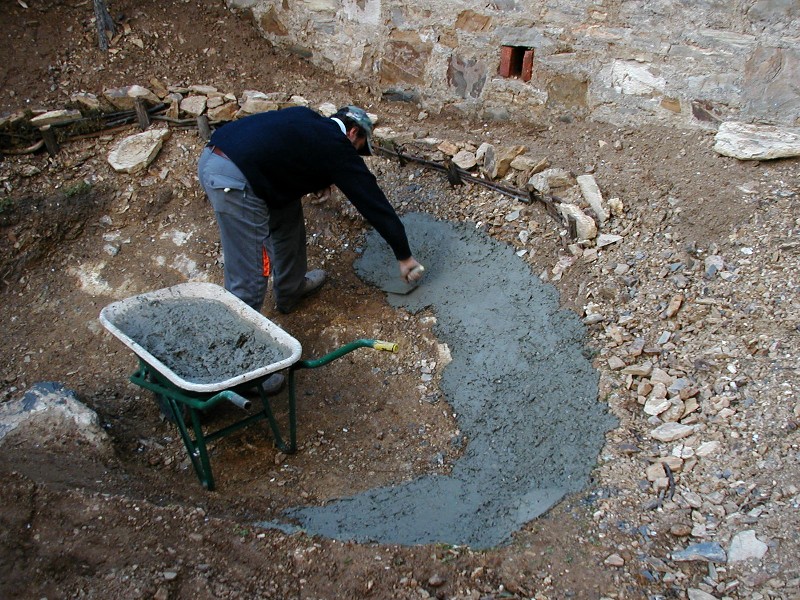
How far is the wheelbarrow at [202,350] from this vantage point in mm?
2848

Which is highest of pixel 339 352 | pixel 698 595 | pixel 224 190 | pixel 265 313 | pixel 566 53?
pixel 566 53

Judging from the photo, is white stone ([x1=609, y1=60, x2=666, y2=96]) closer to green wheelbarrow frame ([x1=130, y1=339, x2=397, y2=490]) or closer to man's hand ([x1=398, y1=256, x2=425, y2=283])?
man's hand ([x1=398, y1=256, x2=425, y2=283])

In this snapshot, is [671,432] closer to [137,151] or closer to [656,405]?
[656,405]

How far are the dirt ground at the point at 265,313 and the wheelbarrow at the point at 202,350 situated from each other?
30cm

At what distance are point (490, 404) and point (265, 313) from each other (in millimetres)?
1542

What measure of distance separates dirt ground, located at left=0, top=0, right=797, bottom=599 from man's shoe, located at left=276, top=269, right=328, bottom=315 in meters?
0.05

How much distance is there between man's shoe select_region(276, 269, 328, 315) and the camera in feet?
13.5

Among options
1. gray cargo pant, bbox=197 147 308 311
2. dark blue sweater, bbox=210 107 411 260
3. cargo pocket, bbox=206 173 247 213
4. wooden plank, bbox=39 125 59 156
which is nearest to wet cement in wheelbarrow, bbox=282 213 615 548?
gray cargo pant, bbox=197 147 308 311

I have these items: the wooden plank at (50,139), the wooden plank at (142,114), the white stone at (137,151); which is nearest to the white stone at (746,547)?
the white stone at (137,151)

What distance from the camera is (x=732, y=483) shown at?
2.62 meters

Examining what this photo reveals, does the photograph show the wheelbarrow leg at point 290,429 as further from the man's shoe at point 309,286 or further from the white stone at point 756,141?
the white stone at point 756,141

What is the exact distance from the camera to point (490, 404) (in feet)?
11.0

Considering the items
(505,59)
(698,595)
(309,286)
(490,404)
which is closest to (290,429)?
(490,404)

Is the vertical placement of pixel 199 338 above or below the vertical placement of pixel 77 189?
above
